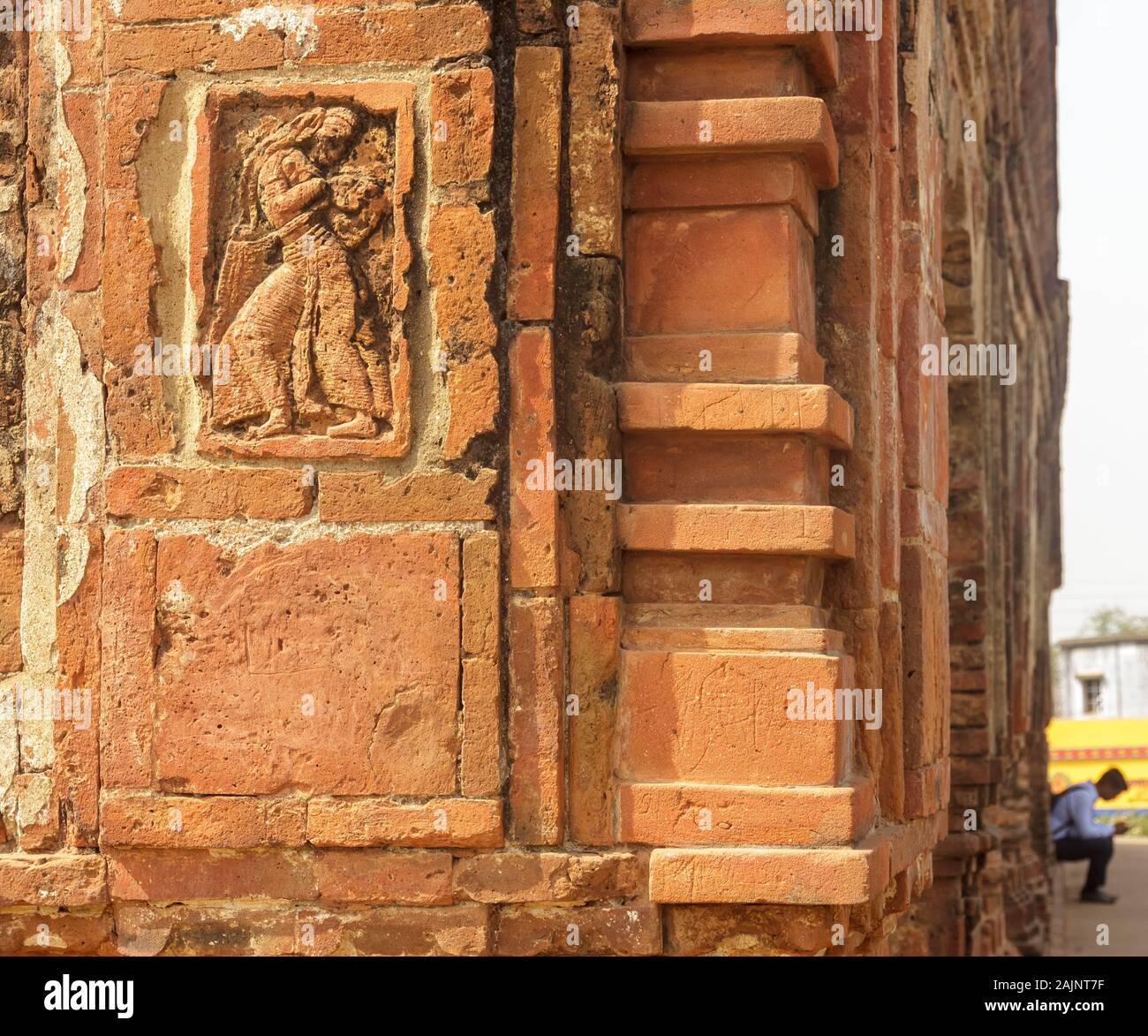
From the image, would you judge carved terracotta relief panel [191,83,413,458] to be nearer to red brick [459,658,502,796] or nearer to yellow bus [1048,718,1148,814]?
red brick [459,658,502,796]

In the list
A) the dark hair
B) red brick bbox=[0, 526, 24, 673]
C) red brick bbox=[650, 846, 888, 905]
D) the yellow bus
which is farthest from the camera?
the yellow bus

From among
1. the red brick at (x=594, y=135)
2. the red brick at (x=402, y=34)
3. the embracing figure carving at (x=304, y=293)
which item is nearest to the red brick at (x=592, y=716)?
the embracing figure carving at (x=304, y=293)

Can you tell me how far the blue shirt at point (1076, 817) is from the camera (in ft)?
44.3

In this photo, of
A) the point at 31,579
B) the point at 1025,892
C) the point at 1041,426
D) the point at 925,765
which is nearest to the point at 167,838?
the point at 31,579

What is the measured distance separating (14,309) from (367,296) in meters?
1.11

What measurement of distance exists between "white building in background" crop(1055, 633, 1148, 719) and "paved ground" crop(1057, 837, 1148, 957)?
2016 cm

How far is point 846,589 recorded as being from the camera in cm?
439

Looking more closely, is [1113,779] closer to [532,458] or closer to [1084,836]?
[1084,836]

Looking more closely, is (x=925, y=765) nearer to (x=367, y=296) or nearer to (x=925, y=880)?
(x=925, y=880)

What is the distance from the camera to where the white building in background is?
36719 millimetres

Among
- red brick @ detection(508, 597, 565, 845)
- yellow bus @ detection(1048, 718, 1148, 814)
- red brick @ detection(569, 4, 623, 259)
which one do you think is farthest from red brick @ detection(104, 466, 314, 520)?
yellow bus @ detection(1048, 718, 1148, 814)

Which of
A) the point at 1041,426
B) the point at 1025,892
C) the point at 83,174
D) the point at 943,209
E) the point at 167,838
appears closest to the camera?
the point at 167,838

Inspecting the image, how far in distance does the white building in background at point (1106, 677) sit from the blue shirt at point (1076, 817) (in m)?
24.0

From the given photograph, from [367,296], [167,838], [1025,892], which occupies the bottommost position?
[1025,892]
